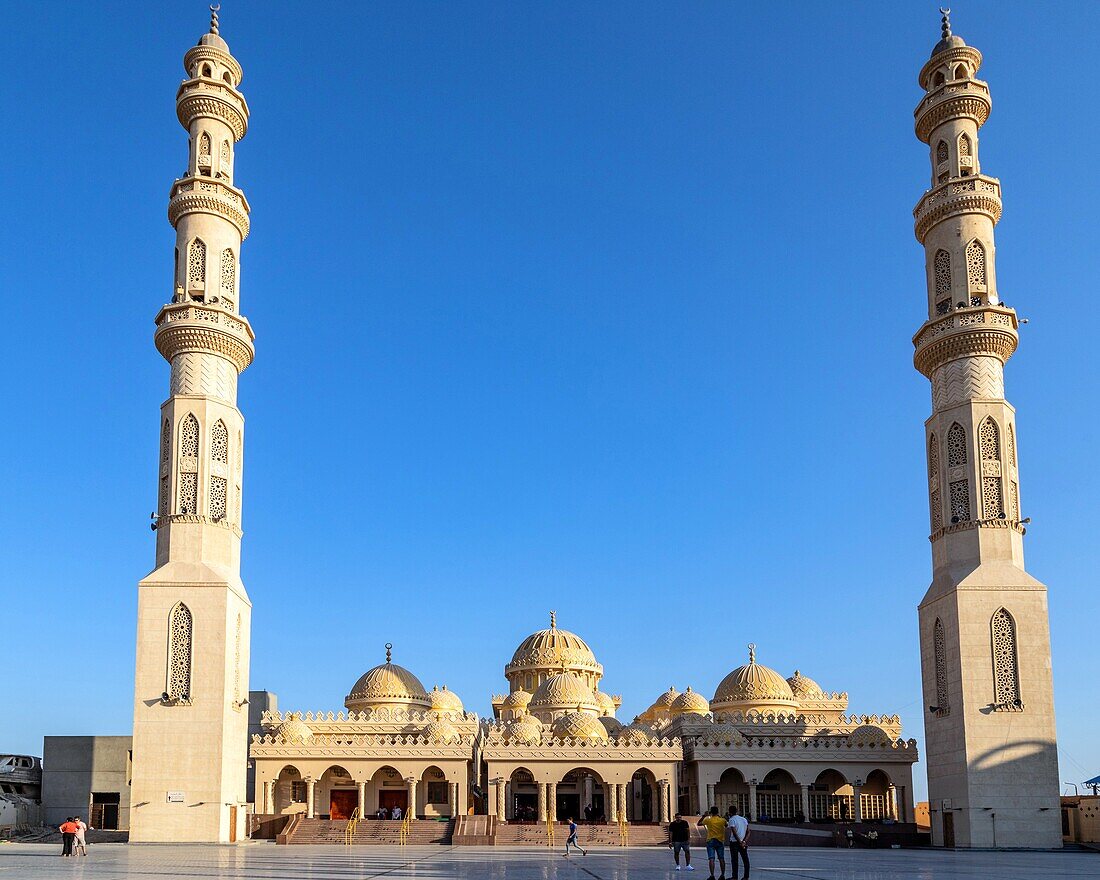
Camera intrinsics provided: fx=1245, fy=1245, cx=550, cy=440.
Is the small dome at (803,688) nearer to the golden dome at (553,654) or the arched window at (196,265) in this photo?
the golden dome at (553,654)

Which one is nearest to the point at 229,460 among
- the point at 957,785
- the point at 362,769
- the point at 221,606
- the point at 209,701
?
the point at 221,606

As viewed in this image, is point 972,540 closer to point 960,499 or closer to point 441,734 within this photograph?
point 960,499

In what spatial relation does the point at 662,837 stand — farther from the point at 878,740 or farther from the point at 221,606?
the point at 221,606

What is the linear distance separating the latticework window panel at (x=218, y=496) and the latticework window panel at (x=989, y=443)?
23026mm

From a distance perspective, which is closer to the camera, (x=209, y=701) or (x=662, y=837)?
Answer: (x=209, y=701)

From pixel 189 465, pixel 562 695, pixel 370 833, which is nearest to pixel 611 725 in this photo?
pixel 562 695

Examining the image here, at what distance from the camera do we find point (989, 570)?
3656cm

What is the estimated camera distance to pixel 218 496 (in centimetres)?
3812

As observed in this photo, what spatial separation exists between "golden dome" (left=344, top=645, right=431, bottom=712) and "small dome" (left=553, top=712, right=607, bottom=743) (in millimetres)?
7629

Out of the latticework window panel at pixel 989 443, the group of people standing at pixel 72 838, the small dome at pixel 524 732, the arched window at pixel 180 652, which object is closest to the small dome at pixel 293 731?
the small dome at pixel 524 732

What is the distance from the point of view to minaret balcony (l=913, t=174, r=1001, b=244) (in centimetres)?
3956

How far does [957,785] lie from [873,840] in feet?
10.8

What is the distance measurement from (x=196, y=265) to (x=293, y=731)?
16.8 metres

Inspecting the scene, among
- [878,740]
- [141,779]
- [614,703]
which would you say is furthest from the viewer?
[614,703]
